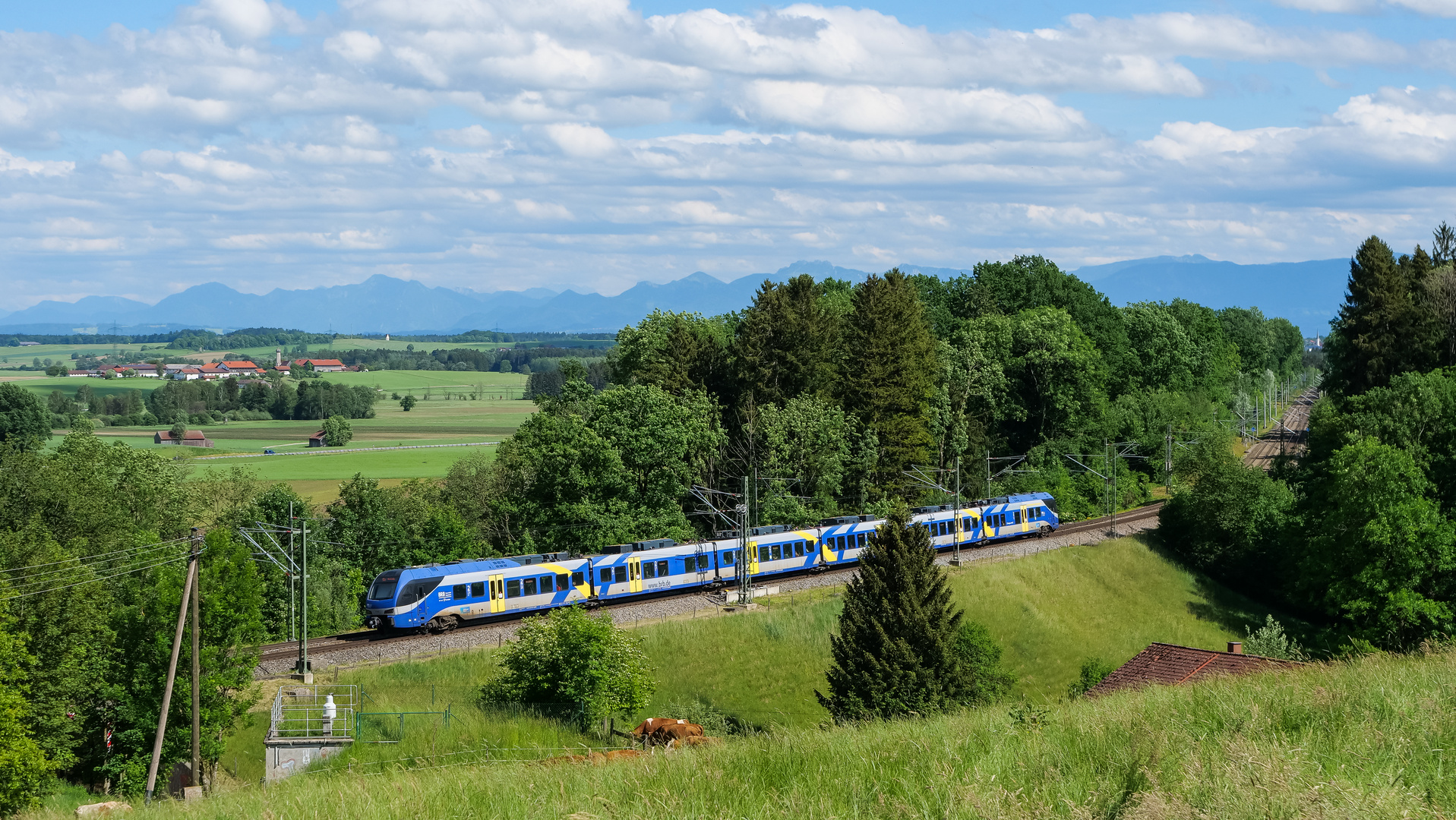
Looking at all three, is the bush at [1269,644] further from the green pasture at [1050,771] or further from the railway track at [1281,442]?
the railway track at [1281,442]

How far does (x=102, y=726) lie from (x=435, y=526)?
30202 millimetres

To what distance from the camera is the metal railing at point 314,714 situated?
1109 inches

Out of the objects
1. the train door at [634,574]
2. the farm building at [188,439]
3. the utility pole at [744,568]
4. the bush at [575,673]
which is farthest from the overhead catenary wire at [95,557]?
the farm building at [188,439]

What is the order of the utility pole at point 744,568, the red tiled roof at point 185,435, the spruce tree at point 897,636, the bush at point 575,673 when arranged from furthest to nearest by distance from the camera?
the red tiled roof at point 185,435 → the utility pole at point 744,568 → the spruce tree at point 897,636 → the bush at point 575,673

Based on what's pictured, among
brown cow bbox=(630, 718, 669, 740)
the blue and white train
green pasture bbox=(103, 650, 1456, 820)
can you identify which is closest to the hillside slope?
the blue and white train

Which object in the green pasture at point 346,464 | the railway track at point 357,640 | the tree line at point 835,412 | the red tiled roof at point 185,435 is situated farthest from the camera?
the red tiled roof at point 185,435

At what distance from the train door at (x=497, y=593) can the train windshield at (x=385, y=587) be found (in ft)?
12.3

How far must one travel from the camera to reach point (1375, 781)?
7180 mm

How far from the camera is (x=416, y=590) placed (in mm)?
42438

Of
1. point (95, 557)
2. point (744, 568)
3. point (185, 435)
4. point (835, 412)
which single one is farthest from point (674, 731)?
point (185, 435)

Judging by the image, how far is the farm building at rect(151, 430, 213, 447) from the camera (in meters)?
130

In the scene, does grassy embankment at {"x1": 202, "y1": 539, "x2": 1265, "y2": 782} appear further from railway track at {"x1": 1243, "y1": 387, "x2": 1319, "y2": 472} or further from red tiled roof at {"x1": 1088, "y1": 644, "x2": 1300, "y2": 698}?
railway track at {"x1": 1243, "y1": 387, "x2": 1319, "y2": 472}

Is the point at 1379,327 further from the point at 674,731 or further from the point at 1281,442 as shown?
Result: the point at 674,731

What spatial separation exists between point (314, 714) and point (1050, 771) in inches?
1075
